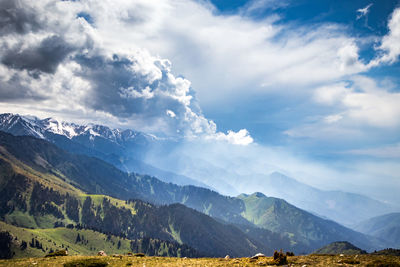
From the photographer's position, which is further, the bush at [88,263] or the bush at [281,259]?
the bush at [88,263]

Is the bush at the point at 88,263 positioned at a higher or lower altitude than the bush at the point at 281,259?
lower

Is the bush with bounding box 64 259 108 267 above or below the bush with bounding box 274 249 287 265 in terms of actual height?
below

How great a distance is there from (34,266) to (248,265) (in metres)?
31.3

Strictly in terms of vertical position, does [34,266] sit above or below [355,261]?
below

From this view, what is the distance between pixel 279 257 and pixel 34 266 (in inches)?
1388

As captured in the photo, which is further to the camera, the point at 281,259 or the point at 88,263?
the point at 88,263

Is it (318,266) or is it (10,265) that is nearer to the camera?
(318,266)

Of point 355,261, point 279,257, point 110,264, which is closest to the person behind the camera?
point 355,261

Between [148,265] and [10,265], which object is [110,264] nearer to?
[148,265]

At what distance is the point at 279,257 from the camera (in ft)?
96.2

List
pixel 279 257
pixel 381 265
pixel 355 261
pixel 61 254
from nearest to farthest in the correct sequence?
pixel 381 265, pixel 355 261, pixel 279 257, pixel 61 254

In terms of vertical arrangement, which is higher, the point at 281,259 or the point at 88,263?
the point at 281,259

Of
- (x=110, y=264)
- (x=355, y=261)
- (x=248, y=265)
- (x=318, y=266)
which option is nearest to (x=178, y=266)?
(x=248, y=265)

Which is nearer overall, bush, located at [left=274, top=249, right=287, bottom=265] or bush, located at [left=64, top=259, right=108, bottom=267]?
bush, located at [left=274, top=249, right=287, bottom=265]
